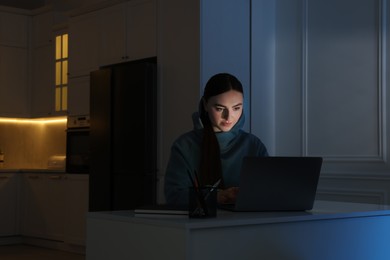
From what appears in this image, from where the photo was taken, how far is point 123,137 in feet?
18.7

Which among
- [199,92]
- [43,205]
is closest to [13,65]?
[43,205]

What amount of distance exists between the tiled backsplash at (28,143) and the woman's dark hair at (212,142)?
5264mm

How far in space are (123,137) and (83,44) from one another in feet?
4.48

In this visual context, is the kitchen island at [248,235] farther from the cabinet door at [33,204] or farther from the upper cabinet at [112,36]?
the cabinet door at [33,204]

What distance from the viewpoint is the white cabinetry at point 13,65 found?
7.61 metres

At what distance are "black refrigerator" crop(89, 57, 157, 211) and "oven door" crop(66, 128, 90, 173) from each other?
1.69 ft

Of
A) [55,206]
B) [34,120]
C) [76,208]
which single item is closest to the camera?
[76,208]

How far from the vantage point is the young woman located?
103 inches

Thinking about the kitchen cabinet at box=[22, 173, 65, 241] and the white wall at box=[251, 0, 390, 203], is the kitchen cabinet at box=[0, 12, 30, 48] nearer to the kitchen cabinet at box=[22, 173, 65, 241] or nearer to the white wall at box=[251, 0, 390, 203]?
the kitchen cabinet at box=[22, 173, 65, 241]

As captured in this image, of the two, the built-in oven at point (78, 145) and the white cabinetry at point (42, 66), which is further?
the white cabinetry at point (42, 66)

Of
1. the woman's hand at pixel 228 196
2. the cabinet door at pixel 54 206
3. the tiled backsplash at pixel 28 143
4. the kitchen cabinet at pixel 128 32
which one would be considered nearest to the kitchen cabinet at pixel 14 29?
the tiled backsplash at pixel 28 143

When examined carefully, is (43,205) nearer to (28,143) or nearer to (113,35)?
(28,143)

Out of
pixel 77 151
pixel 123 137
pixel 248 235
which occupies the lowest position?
pixel 248 235

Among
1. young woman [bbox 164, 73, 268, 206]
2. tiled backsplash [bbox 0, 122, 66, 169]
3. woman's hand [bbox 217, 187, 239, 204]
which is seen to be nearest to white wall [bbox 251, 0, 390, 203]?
young woman [bbox 164, 73, 268, 206]
